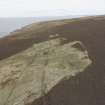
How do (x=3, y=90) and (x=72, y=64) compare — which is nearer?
(x=3, y=90)

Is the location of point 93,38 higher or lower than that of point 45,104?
higher

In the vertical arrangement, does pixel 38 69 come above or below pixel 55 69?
below

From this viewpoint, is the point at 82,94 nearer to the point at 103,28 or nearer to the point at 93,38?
the point at 93,38

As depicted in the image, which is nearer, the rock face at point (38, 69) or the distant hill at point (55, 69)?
the distant hill at point (55, 69)

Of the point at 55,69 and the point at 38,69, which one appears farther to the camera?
the point at 38,69

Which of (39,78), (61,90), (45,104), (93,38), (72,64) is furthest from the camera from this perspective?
(93,38)

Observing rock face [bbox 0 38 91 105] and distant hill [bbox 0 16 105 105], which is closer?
distant hill [bbox 0 16 105 105]

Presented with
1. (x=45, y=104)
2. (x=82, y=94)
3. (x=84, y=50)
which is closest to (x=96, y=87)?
(x=82, y=94)
